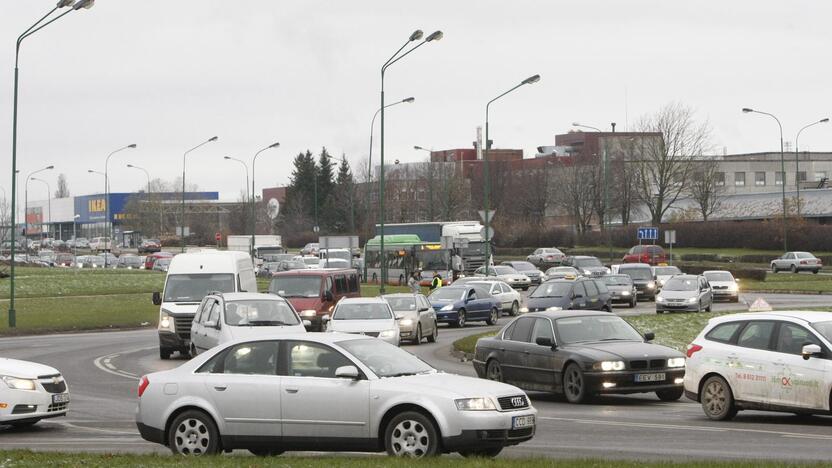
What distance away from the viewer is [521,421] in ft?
40.9

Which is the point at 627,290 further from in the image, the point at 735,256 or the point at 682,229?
the point at 682,229

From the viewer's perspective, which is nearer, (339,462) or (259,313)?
(339,462)

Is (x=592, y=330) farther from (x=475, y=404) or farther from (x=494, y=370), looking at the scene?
(x=475, y=404)

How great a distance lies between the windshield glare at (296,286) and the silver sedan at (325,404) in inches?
897

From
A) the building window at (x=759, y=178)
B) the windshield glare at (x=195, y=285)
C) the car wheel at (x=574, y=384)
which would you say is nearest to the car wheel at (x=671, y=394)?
the car wheel at (x=574, y=384)

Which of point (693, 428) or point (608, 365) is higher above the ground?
point (608, 365)

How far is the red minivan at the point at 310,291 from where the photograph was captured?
35.8 metres

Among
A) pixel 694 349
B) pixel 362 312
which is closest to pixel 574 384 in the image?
pixel 694 349

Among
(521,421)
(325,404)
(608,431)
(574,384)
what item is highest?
(325,404)

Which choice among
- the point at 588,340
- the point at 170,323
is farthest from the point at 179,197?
the point at 588,340

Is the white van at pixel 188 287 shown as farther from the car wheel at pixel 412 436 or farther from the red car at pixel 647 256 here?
the red car at pixel 647 256

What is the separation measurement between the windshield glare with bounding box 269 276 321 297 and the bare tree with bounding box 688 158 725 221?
72.8m

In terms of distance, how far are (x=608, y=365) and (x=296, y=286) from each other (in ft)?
60.2

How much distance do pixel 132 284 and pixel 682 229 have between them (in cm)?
5030
